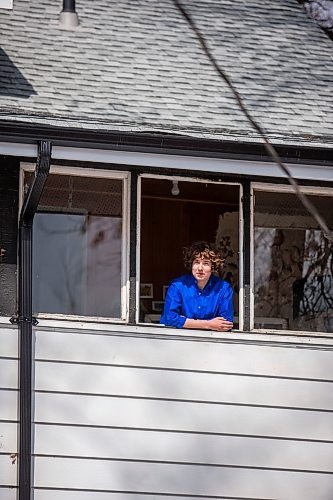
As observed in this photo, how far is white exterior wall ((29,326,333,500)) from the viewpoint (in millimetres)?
→ 9797

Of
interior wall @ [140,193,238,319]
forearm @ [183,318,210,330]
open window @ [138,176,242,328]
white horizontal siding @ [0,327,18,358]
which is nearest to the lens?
white horizontal siding @ [0,327,18,358]

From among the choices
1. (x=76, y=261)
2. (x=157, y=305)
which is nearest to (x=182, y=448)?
(x=157, y=305)

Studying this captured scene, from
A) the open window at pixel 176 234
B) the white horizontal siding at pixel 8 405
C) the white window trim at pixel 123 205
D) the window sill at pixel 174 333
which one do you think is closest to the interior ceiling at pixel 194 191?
the open window at pixel 176 234

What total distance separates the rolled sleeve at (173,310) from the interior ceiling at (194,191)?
100 centimetres

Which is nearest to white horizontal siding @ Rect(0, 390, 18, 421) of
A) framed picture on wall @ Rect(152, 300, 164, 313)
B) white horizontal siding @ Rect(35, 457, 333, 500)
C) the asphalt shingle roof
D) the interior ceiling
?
white horizontal siding @ Rect(35, 457, 333, 500)

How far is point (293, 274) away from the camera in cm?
1472

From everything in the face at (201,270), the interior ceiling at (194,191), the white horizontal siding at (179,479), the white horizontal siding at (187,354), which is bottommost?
the white horizontal siding at (179,479)

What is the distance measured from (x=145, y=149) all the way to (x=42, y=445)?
2.35m

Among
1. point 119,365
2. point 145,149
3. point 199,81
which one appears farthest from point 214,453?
point 199,81

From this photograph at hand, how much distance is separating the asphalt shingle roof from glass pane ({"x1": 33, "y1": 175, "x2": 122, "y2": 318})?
3.04 feet

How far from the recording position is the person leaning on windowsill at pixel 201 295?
1035cm

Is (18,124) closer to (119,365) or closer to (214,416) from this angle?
(119,365)

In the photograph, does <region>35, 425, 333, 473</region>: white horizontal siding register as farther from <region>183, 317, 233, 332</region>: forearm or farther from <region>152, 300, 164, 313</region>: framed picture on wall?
<region>152, 300, 164, 313</region>: framed picture on wall

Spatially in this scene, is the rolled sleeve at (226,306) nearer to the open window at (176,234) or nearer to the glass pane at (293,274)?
the glass pane at (293,274)
